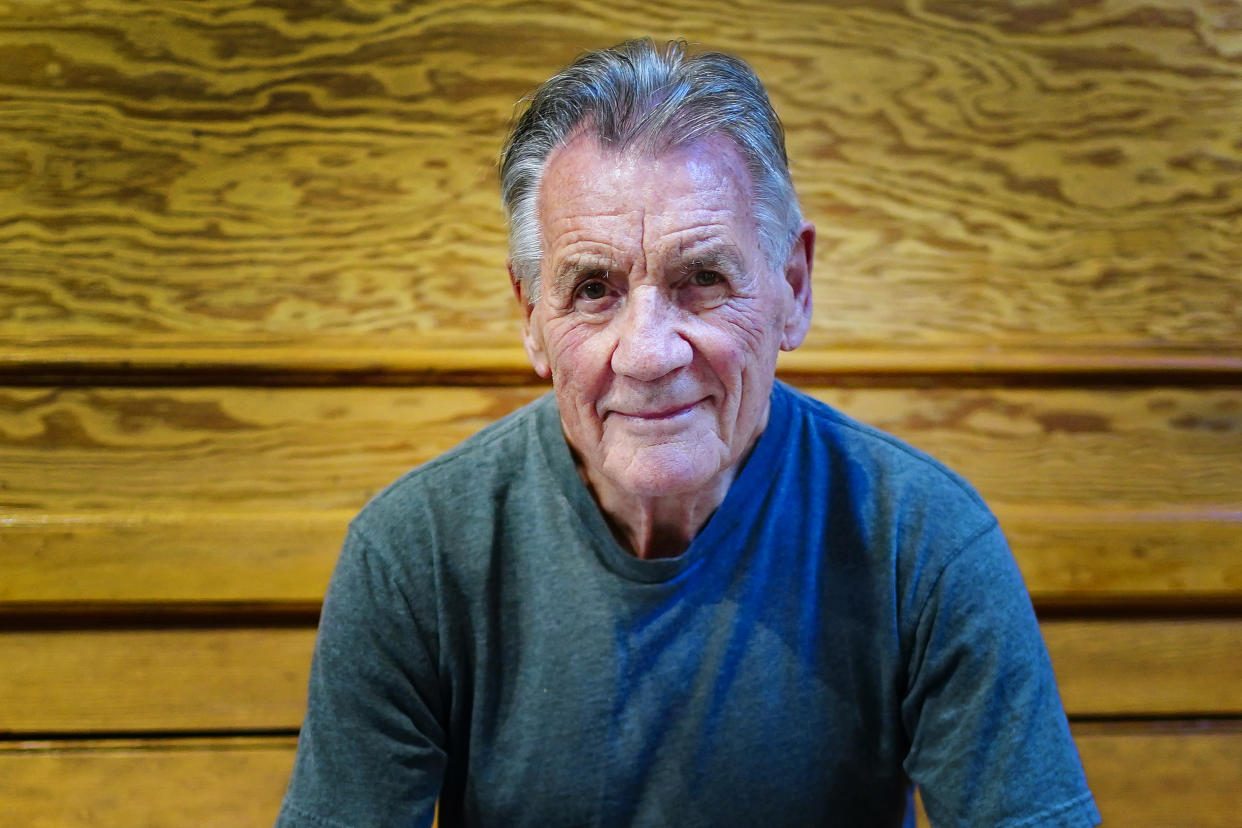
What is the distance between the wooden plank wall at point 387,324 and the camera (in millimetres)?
1520

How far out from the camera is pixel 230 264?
153 centimetres

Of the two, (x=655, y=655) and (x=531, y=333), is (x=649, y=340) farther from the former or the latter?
(x=655, y=655)

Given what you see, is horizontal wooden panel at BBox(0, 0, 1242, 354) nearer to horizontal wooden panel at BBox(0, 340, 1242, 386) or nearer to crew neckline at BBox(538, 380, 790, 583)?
horizontal wooden panel at BBox(0, 340, 1242, 386)

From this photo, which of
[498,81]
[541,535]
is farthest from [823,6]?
[541,535]

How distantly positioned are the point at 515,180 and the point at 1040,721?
2.66ft

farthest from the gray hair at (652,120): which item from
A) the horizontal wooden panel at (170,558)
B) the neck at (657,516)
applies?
the horizontal wooden panel at (170,558)

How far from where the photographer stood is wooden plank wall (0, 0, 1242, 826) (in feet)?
4.99

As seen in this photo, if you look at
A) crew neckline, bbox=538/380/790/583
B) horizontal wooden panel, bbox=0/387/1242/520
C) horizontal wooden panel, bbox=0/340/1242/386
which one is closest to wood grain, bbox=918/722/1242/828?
horizontal wooden panel, bbox=0/387/1242/520

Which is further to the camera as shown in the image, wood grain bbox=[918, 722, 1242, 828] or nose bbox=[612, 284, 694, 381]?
wood grain bbox=[918, 722, 1242, 828]

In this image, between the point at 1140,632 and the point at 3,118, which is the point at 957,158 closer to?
the point at 1140,632

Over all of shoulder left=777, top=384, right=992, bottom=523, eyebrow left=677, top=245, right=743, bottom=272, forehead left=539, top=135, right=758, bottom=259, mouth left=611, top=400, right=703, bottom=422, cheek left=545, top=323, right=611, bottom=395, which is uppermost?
forehead left=539, top=135, right=758, bottom=259

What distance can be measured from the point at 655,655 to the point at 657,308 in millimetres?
393

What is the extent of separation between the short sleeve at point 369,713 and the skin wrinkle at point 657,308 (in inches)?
11.4

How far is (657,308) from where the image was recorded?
0.90 m
